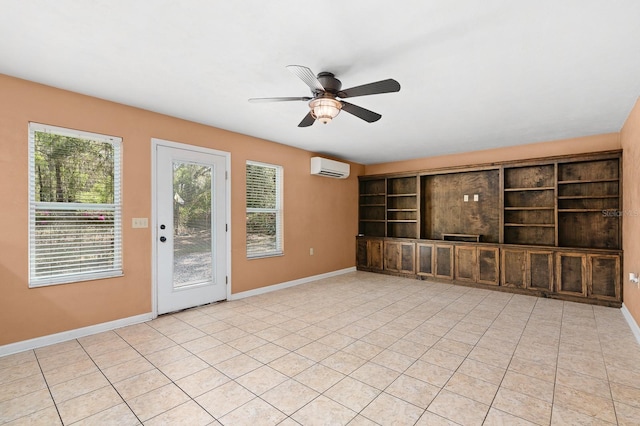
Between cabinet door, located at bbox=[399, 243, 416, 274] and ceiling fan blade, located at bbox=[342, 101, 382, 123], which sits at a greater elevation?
ceiling fan blade, located at bbox=[342, 101, 382, 123]

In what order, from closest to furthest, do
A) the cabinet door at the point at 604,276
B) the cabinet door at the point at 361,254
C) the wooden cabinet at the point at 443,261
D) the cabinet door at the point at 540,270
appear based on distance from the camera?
the cabinet door at the point at 604,276
the cabinet door at the point at 540,270
the wooden cabinet at the point at 443,261
the cabinet door at the point at 361,254

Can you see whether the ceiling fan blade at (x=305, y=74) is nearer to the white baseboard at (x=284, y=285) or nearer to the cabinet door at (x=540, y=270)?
the white baseboard at (x=284, y=285)

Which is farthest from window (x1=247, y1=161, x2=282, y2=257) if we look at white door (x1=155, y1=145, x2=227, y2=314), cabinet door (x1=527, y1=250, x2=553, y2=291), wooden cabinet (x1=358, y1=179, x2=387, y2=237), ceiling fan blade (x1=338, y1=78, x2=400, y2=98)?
cabinet door (x1=527, y1=250, x2=553, y2=291)

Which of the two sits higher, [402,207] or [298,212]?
[402,207]

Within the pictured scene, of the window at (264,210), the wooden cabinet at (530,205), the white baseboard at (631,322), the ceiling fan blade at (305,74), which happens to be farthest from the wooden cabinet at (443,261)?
the ceiling fan blade at (305,74)

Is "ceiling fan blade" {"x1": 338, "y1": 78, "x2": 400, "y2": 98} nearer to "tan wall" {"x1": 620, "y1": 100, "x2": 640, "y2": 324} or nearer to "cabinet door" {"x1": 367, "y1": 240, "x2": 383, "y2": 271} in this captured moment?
"tan wall" {"x1": 620, "y1": 100, "x2": 640, "y2": 324}

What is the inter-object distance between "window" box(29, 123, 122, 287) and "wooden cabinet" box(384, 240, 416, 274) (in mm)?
4726

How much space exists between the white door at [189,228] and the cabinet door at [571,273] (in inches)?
195

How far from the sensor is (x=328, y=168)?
574cm

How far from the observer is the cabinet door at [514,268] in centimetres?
481

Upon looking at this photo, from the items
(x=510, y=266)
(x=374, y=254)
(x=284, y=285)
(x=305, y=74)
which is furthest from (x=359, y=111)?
(x=374, y=254)

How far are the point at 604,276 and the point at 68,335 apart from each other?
6533mm

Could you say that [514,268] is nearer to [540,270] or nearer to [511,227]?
[540,270]

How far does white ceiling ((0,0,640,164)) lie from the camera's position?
6.12ft
